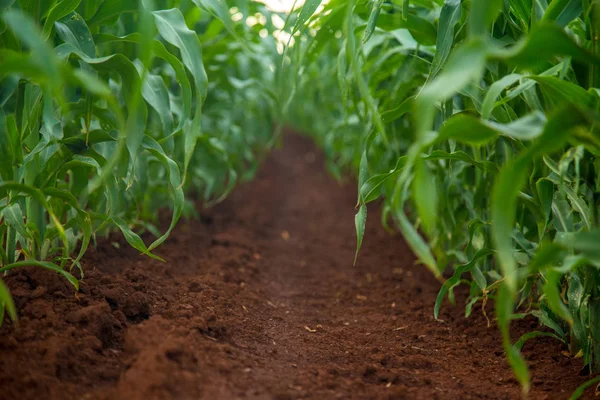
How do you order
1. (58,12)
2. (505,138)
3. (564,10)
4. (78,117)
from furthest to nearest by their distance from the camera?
1. (78,117)
2. (505,138)
3. (58,12)
4. (564,10)

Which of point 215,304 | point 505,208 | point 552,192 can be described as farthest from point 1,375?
point 552,192

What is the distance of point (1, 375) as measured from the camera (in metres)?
1.00

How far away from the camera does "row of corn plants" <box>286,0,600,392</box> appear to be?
83 centimetres

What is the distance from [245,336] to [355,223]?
0.40 metres

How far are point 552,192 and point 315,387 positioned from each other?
690mm

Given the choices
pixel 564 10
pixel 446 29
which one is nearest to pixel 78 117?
pixel 446 29

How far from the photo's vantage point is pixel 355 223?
1430 millimetres

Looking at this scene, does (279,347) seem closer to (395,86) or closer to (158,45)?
(158,45)

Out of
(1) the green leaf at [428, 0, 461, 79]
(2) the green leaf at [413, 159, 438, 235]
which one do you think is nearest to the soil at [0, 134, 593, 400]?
(2) the green leaf at [413, 159, 438, 235]

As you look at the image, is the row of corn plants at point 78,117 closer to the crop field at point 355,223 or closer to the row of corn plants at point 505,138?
the crop field at point 355,223

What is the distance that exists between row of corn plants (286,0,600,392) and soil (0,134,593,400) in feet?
0.44

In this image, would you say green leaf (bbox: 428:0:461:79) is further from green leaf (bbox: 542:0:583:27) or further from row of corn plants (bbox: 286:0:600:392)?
green leaf (bbox: 542:0:583:27)

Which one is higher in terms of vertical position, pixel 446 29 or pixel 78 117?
pixel 446 29

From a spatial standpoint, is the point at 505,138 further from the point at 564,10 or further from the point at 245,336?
the point at 245,336
